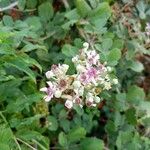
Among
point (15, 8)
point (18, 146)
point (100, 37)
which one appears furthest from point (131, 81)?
point (18, 146)

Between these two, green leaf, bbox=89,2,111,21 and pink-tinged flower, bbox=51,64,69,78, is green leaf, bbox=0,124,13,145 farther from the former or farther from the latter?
green leaf, bbox=89,2,111,21

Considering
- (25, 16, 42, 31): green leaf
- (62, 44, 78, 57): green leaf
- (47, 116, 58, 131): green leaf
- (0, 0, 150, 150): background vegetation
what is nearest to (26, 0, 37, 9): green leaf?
(0, 0, 150, 150): background vegetation

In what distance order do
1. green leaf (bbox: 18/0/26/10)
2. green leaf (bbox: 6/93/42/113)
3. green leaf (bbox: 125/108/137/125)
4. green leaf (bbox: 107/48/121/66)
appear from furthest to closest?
1. green leaf (bbox: 125/108/137/125)
2. green leaf (bbox: 18/0/26/10)
3. green leaf (bbox: 107/48/121/66)
4. green leaf (bbox: 6/93/42/113)

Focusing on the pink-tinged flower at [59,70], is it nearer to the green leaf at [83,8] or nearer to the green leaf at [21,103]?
the green leaf at [21,103]

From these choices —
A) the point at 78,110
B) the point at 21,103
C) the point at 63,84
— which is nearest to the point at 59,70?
the point at 63,84

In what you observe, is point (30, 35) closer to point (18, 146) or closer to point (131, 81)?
point (18, 146)

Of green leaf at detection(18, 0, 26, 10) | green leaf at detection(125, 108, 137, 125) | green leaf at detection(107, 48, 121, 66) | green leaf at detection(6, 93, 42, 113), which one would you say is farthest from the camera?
green leaf at detection(125, 108, 137, 125)

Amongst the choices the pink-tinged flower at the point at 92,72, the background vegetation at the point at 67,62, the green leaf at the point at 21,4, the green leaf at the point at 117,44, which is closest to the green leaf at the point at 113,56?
the background vegetation at the point at 67,62

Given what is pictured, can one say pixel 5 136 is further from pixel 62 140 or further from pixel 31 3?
pixel 31 3
